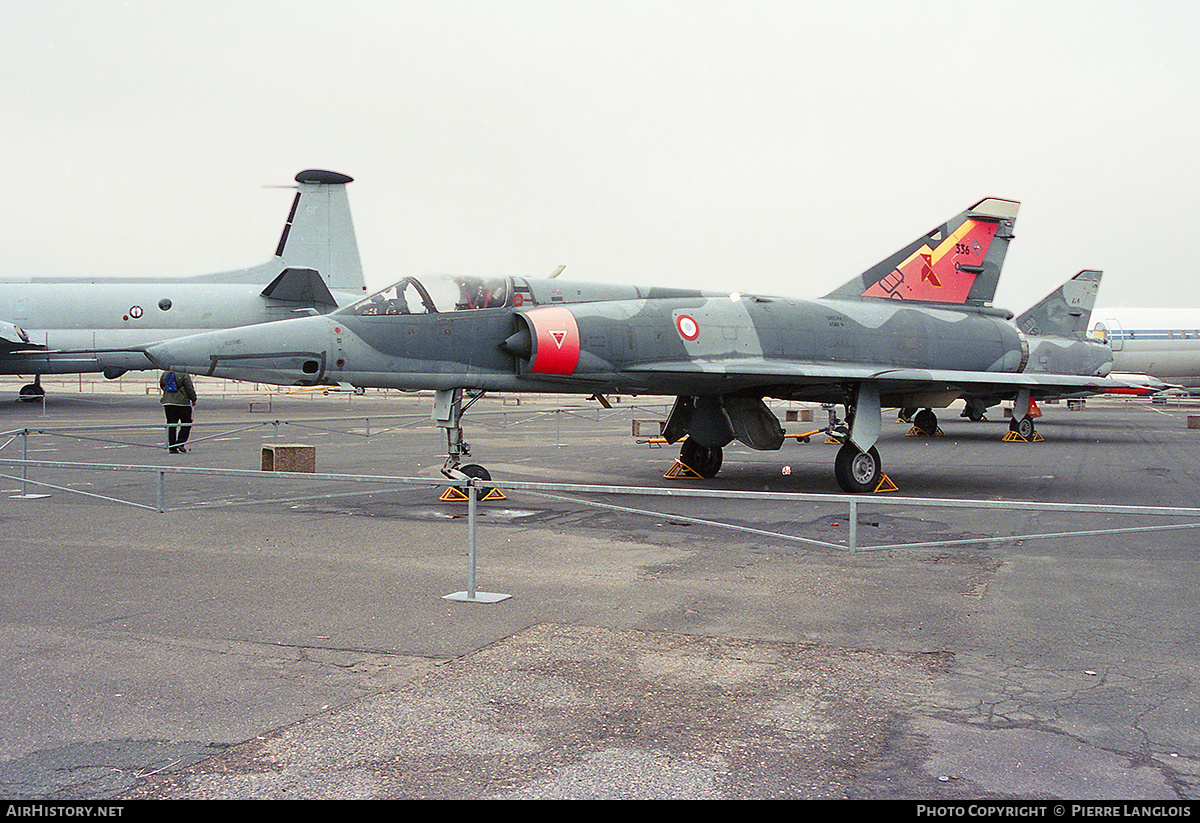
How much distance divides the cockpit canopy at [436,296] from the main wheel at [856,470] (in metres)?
5.42

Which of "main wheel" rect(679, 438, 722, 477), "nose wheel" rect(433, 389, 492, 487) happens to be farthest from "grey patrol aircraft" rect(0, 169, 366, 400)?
"nose wheel" rect(433, 389, 492, 487)

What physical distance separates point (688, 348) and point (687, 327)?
13.3 inches

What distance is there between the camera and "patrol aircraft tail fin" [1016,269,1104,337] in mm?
27297

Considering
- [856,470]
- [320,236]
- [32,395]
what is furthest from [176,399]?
[32,395]

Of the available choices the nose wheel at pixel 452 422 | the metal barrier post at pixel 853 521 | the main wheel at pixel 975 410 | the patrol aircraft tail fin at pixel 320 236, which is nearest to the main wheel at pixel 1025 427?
the main wheel at pixel 975 410

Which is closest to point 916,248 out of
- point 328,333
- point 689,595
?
point 328,333

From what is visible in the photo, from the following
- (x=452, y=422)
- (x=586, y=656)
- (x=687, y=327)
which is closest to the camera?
(x=586, y=656)

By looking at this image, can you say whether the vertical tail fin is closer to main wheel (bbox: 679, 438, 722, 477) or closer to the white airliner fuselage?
main wheel (bbox: 679, 438, 722, 477)

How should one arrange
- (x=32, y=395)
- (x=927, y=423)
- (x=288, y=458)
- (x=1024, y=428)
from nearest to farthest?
(x=288, y=458) → (x=1024, y=428) → (x=927, y=423) → (x=32, y=395)

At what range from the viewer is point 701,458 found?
1553 centimetres

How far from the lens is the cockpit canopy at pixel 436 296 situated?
40.8 feet

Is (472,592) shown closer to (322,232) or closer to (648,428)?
(648,428)

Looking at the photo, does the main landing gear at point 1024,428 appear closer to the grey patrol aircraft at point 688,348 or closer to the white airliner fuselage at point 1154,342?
the grey patrol aircraft at point 688,348

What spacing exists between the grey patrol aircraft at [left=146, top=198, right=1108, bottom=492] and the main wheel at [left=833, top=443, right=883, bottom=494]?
29 mm
